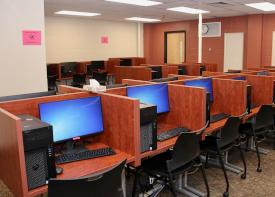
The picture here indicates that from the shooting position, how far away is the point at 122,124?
234 cm

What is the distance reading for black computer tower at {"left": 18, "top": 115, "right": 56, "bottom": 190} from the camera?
172cm

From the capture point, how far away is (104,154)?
90.1 inches

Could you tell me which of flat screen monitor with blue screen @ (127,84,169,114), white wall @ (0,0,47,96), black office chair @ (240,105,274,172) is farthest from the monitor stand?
black office chair @ (240,105,274,172)

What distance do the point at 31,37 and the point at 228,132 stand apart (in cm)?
282

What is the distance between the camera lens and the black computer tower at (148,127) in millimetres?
2311

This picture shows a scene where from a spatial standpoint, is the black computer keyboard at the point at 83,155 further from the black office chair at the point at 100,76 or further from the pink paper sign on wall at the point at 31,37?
the black office chair at the point at 100,76

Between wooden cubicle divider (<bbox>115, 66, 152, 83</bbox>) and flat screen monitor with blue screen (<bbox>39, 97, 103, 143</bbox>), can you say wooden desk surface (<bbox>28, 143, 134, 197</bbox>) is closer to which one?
flat screen monitor with blue screen (<bbox>39, 97, 103, 143</bbox>)

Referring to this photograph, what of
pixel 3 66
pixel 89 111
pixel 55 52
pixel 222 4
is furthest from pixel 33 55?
pixel 55 52

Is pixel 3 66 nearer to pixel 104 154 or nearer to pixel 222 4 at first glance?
pixel 104 154

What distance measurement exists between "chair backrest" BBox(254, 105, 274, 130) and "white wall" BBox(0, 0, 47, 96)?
294cm

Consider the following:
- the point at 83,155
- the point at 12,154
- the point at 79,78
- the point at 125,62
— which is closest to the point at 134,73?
the point at 79,78

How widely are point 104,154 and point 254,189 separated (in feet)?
5.87

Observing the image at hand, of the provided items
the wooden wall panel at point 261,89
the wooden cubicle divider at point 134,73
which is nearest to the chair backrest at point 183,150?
the wooden wall panel at point 261,89

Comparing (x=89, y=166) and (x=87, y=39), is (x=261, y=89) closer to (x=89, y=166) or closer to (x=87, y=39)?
(x=89, y=166)
